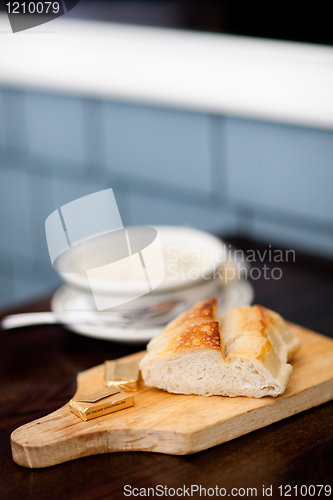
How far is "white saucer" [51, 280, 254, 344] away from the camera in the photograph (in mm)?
853

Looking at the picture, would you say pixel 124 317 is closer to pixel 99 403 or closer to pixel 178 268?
pixel 178 268

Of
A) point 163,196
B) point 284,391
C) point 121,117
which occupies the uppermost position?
point 121,117

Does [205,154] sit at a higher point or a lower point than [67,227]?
lower

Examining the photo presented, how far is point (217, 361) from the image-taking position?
0.66 meters

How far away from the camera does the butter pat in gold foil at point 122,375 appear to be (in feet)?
2.31

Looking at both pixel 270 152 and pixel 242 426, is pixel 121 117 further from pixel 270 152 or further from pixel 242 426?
pixel 242 426

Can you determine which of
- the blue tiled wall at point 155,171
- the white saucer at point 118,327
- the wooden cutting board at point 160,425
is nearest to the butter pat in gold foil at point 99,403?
the wooden cutting board at point 160,425

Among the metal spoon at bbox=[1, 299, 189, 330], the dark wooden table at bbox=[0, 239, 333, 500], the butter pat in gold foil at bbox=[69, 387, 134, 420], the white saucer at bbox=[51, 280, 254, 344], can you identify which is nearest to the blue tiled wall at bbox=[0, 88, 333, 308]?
the white saucer at bbox=[51, 280, 254, 344]

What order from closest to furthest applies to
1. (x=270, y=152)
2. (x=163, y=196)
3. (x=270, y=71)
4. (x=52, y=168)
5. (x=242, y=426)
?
(x=242, y=426), (x=270, y=71), (x=270, y=152), (x=163, y=196), (x=52, y=168)

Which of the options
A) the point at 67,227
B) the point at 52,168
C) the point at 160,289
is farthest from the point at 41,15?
the point at 52,168

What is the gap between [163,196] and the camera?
182cm

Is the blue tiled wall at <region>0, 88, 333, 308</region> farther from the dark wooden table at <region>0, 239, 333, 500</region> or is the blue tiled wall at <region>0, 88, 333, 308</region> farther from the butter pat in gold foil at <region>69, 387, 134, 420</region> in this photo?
the butter pat in gold foil at <region>69, 387, 134, 420</region>

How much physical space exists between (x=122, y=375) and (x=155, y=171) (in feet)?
3.77

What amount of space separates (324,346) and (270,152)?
2.54 feet
